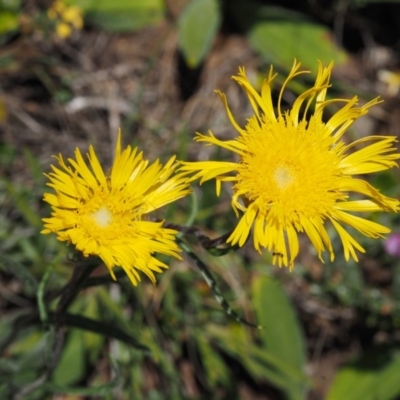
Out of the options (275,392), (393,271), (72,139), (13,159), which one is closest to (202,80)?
(72,139)

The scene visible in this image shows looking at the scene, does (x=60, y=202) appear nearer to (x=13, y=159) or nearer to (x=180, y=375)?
(x=13, y=159)

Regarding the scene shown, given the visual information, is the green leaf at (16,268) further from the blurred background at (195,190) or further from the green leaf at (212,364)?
the green leaf at (212,364)

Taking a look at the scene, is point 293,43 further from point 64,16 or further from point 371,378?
point 371,378

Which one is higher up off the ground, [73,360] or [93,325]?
[93,325]

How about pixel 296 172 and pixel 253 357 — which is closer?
pixel 296 172

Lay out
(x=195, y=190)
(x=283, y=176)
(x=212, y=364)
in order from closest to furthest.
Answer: (x=283, y=176) → (x=212, y=364) → (x=195, y=190)

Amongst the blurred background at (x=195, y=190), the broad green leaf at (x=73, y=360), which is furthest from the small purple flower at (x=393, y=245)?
the broad green leaf at (x=73, y=360)

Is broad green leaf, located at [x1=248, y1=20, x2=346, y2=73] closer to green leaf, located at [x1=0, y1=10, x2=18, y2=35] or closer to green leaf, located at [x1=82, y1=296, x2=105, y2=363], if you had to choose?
green leaf, located at [x1=0, y1=10, x2=18, y2=35]

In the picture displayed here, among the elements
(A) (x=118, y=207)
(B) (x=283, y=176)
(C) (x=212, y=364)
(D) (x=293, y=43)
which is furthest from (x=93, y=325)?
(D) (x=293, y=43)
